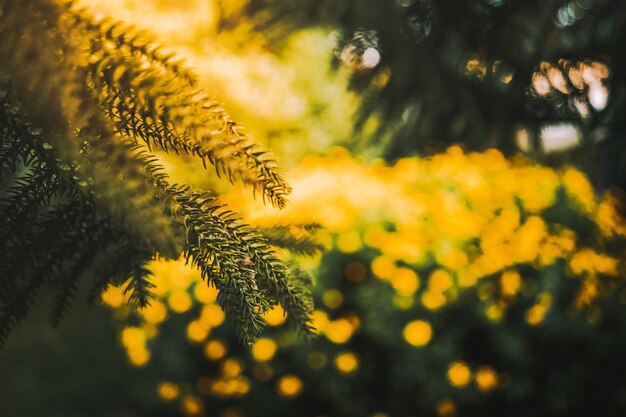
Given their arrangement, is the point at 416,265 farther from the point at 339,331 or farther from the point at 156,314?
the point at 156,314

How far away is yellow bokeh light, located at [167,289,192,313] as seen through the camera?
2.89m

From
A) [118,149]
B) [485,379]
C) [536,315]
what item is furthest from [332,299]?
[118,149]

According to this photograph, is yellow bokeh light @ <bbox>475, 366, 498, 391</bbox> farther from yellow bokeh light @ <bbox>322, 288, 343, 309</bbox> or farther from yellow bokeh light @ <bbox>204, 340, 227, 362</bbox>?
yellow bokeh light @ <bbox>204, 340, 227, 362</bbox>

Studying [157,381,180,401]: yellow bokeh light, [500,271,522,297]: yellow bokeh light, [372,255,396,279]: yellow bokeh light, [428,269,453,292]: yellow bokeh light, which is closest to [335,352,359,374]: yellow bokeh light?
[372,255,396,279]: yellow bokeh light

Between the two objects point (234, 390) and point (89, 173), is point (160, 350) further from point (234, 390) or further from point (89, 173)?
point (89, 173)

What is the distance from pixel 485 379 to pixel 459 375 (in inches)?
5.7

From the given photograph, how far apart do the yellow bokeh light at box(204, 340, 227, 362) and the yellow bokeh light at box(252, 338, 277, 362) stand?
248 millimetres

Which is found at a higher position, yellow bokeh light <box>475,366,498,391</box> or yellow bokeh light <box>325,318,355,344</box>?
yellow bokeh light <box>325,318,355,344</box>

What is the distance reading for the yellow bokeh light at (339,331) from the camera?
259 cm

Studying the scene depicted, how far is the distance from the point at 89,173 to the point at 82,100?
0.21 feet

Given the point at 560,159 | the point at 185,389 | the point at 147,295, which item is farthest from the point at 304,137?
the point at 147,295

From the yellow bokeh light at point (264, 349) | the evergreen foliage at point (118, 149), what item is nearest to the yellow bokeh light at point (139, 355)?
the yellow bokeh light at point (264, 349)

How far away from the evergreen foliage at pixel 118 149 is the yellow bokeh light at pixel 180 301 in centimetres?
234

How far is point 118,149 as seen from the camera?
42 cm
